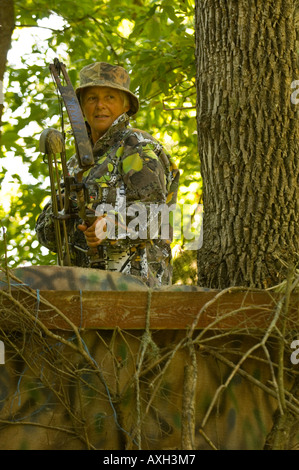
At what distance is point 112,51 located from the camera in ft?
23.5

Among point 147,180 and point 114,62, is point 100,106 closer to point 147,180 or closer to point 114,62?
point 147,180

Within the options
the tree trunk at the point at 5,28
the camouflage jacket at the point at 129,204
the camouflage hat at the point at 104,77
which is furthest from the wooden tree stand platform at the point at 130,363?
the camouflage hat at the point at 104,77

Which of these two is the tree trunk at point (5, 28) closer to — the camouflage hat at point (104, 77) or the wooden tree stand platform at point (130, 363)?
the camouflage hat at point (104, 77)

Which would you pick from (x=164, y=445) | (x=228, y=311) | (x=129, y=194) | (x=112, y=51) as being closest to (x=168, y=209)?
(x=129, y=194)

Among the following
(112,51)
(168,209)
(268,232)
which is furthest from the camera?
(112,51)

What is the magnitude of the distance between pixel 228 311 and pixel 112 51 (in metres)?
5.16

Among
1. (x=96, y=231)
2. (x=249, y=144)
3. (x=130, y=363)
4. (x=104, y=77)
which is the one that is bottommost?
(x=130, y=363)

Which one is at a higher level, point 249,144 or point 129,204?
point 249,144

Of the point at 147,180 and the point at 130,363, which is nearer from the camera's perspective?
the point at 130,363

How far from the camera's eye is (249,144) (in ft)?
11.4

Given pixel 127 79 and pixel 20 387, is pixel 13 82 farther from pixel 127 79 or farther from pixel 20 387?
pixel 20 387

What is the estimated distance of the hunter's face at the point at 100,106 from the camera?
386 centimetres

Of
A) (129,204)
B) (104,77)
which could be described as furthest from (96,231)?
(104,77)

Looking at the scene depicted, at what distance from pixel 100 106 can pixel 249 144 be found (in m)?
0.91
